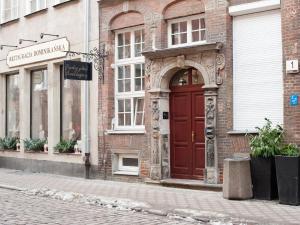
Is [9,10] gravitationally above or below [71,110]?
above

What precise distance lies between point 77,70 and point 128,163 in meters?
3.01

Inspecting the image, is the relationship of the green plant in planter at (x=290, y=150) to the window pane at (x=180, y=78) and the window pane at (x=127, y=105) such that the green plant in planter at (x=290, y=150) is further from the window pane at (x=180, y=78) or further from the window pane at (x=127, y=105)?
A: the window pane at (x=127, y=105)

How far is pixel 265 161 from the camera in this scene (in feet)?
35.6

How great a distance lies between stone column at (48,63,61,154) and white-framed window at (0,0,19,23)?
348cm

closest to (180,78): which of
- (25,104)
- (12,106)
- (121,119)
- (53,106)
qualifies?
(121,119)

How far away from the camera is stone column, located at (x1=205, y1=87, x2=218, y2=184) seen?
12336 millimetres

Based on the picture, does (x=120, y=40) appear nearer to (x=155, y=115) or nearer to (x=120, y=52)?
(x=120, y=52)

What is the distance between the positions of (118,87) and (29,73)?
531 centimetres

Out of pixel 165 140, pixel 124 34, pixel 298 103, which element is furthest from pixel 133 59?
pixel 298 103

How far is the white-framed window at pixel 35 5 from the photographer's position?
1833cm

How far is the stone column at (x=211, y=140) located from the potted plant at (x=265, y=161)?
54.3 inches

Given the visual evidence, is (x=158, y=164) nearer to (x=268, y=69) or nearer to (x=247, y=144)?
(x=247, y=144)

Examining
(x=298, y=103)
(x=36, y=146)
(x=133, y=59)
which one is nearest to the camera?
(x=298, y=103)

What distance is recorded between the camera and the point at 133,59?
14758mm
